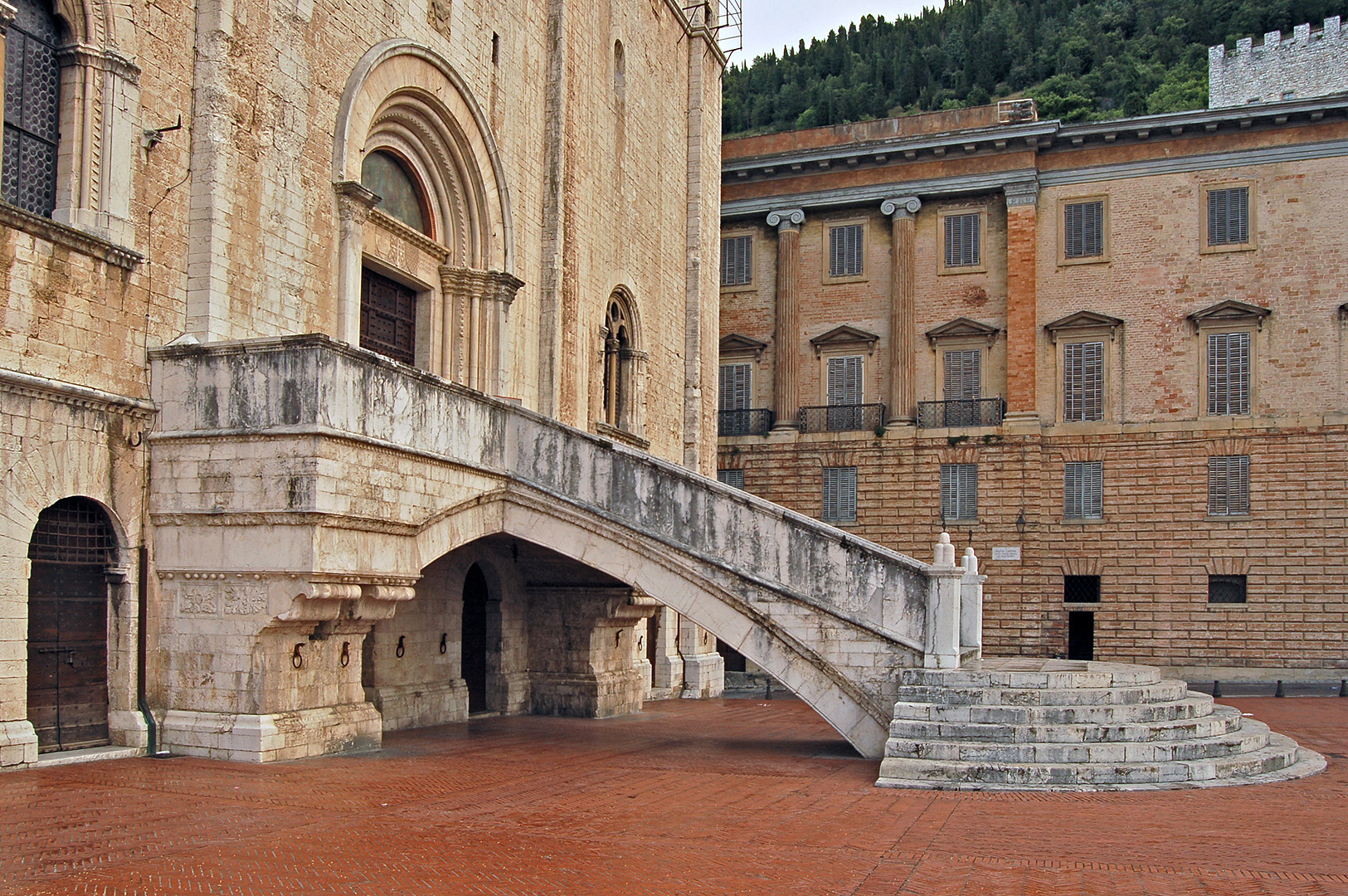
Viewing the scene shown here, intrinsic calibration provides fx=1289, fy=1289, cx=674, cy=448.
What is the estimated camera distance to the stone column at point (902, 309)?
35.0m

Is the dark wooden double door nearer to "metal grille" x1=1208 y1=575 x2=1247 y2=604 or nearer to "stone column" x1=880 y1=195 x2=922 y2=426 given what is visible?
"stone column" x1=880 y1=195 x2=922 y2=426

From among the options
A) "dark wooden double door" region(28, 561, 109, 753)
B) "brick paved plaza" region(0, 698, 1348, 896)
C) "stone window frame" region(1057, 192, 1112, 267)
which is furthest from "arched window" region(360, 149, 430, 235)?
"stone window frame" region(1057, 192, 1112, 267)

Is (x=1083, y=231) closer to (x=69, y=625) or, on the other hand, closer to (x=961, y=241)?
(x=961, y=241)

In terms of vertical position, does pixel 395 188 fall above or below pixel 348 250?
above

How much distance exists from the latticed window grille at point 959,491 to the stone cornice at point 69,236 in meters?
25.4

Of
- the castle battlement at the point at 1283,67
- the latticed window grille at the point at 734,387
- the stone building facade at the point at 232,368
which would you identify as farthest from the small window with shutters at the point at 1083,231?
the castle battlement at the point at 1283,67

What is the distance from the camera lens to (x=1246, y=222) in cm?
3244

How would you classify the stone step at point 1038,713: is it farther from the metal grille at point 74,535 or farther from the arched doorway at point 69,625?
the metal grille at point 74,535

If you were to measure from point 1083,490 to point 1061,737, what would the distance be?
21737mm

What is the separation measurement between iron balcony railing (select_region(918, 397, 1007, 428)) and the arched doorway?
25959 mm

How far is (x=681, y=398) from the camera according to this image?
A: 26500 millimetres

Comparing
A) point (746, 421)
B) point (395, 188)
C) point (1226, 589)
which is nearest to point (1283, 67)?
point (1226, 589)

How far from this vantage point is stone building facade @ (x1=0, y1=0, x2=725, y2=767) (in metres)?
11.3

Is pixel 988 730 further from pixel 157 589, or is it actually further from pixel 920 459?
pixel 920 459
